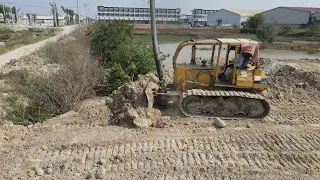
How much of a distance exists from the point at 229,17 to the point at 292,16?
25.8 metres

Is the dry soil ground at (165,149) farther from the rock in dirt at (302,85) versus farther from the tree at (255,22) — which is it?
the tree at (255,22)

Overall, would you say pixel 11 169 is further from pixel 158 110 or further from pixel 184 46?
pixel 184 46

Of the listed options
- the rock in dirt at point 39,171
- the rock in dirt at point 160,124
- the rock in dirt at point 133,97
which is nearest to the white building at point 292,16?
the rock in dirt at point 133,97

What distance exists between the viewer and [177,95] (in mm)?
8102

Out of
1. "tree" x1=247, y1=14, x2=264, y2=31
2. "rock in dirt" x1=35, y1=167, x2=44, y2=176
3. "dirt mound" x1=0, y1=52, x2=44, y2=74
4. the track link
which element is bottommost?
"rock in dirt" x1=35, y1=167, x2=44, y2=176

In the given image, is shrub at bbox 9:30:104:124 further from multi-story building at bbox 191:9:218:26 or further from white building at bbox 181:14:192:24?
white building at bbox 181:14:192:24

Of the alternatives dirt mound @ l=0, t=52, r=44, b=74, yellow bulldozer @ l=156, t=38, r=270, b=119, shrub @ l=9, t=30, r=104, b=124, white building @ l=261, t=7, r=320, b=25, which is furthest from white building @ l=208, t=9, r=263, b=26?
shrub @ l=9, t=30, r=104, b=124

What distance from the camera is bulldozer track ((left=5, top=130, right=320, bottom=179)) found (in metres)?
5.25

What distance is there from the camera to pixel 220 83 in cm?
819

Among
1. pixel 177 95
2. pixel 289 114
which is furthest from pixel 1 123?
pixel 289 114

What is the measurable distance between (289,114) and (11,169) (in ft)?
21.9

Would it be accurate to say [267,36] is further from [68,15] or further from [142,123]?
[68,15]

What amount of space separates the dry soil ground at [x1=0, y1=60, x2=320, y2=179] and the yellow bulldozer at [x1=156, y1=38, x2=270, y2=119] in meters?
0.40

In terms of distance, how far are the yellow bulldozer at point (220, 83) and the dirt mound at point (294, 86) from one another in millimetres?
1778
